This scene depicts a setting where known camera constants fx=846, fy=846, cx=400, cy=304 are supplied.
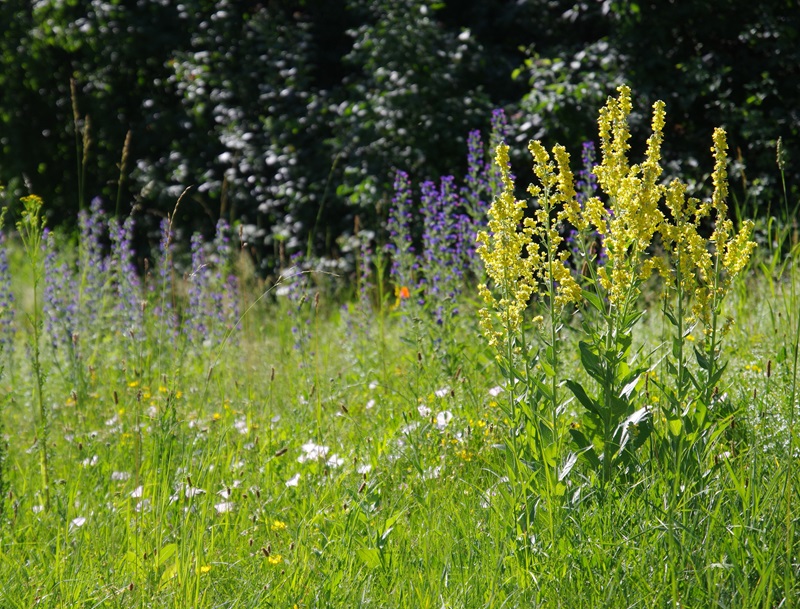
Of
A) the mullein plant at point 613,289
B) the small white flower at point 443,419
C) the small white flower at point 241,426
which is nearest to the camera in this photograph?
the mullein plant at point 613,289

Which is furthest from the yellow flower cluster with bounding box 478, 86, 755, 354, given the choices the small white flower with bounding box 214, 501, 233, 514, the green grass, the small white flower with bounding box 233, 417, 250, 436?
the small white flower with bounding box 233, 417, 250, 436

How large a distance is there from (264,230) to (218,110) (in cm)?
133

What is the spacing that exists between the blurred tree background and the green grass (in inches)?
130

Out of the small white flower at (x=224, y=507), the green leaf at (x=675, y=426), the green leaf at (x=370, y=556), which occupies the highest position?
the green leaf at (x=675, y=426)

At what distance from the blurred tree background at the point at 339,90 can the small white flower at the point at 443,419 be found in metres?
3.52

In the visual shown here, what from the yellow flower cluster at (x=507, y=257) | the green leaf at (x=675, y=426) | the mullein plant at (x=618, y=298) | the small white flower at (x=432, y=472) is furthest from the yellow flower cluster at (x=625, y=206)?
the small white flower at (x=432, y=472)

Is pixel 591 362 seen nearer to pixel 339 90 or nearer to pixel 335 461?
pixel 335 461

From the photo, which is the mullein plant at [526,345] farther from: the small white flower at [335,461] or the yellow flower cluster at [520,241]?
the small white flower at [335,461]

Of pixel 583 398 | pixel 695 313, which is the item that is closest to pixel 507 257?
pixel 583 398

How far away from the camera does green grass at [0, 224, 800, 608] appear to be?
6.85 ft

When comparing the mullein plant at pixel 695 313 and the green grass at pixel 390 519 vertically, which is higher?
the mullein plant at pixel 695 313

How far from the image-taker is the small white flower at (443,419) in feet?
10.00

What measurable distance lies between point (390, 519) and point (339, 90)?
628 cm

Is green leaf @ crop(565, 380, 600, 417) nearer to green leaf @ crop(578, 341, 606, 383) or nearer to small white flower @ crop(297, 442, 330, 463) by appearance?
green leaf @ crop(578, 341, 606, 383)
